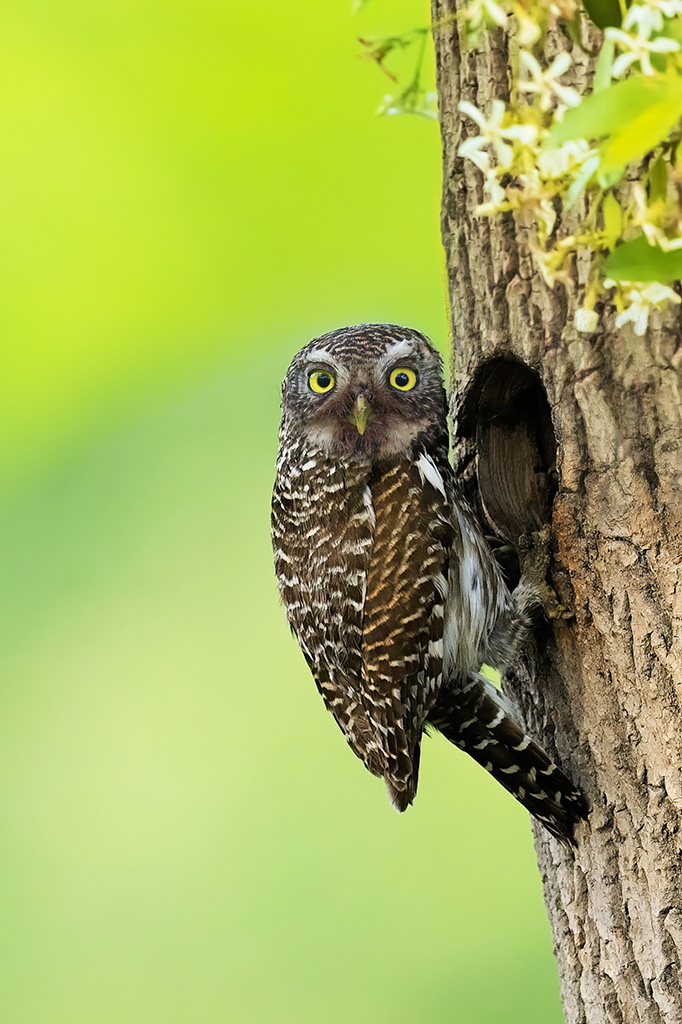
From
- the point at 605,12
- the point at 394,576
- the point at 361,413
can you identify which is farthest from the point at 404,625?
the point at 605,12

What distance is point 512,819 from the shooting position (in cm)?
401

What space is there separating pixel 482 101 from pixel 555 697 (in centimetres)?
111

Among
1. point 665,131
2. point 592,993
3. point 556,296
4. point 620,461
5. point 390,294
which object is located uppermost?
point 390,294

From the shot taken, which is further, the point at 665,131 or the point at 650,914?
the point at 650,914

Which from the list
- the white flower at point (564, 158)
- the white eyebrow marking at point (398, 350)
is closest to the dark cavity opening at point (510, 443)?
the white eyebrow marking at point (398, 350)

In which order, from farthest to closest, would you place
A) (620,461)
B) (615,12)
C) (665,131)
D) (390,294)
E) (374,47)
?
(390,294) → (620,461) → (374,47) → (615,12) → (665,131)

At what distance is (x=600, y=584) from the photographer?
69.4 inches

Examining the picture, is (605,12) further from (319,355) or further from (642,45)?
(319,355)

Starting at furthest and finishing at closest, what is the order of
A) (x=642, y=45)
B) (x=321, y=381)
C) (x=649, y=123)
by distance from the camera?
(x=321, y=381)
(x=642, y=45)
(x=649, y=123)

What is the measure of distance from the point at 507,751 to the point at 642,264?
114cm

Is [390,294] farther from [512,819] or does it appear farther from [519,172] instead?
[519,172]

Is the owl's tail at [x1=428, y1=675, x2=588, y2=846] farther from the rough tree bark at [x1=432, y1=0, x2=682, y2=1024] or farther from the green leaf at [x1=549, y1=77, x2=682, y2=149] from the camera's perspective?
the green leaf at [x1=549, y1=77, x2=682, y2=149]

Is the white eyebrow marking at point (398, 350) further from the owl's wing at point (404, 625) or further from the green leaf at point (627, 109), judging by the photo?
the green leaf at point (627, 109)

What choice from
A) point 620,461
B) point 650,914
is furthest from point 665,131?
point 650,914
